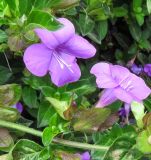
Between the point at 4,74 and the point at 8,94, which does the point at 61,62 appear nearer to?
the point at 8,94

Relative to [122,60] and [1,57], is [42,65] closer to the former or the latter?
[1,57]

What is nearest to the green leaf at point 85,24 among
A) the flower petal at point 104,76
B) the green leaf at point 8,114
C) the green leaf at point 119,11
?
the green leaf at point 119,11

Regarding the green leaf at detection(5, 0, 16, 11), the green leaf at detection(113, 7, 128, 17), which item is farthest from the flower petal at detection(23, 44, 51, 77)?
the green leaf at detection(113, 7, 128, 17)

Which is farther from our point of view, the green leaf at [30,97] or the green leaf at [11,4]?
the green leaf at [30,97]

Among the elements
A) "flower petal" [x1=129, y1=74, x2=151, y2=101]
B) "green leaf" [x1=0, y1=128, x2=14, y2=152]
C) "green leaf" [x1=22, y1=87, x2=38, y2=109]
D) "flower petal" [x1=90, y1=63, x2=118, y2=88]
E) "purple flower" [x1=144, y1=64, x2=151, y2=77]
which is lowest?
"purple flower" [x1=144, y1=64, x2=151, y2=77]

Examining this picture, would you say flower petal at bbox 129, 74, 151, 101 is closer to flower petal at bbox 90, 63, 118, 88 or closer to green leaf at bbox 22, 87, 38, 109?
flower petal at bbox 90, 63, 118, 88

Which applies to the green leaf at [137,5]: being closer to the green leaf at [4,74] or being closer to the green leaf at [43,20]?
the green leaf at [4,74]
